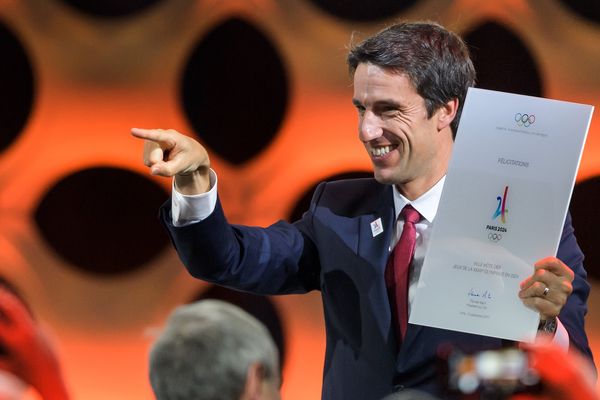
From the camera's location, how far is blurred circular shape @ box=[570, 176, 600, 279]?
121 inches

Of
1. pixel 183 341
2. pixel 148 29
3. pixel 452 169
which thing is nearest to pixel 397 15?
pixel 148 29

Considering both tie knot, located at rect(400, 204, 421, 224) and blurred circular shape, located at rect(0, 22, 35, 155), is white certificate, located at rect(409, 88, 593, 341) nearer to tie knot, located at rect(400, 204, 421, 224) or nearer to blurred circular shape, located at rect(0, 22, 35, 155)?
tie knot, located at rect(400, 204, 421, 224)

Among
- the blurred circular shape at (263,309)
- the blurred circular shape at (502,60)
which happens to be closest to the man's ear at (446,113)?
the blurred circular shape at (502,60)

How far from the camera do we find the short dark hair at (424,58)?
6.72 feet

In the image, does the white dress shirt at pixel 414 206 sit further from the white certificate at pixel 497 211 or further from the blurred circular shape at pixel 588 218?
the blurred circular shape at pixel 588 218

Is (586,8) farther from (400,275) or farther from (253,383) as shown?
(253,383)

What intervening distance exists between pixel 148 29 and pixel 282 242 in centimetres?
133

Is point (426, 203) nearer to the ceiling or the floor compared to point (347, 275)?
→ nearer to the ceiling

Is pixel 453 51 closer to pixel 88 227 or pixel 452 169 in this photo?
pixel 452 169

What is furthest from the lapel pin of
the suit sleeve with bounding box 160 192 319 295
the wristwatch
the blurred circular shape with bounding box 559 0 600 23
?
the blurred circular shape with bounding box 559 0 600 23

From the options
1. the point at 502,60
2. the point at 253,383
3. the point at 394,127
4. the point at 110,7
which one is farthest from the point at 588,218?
the point at 253,383

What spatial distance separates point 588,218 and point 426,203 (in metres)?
1.22

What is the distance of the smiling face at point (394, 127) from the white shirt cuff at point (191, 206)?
35 centimetres

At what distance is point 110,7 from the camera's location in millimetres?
3180
